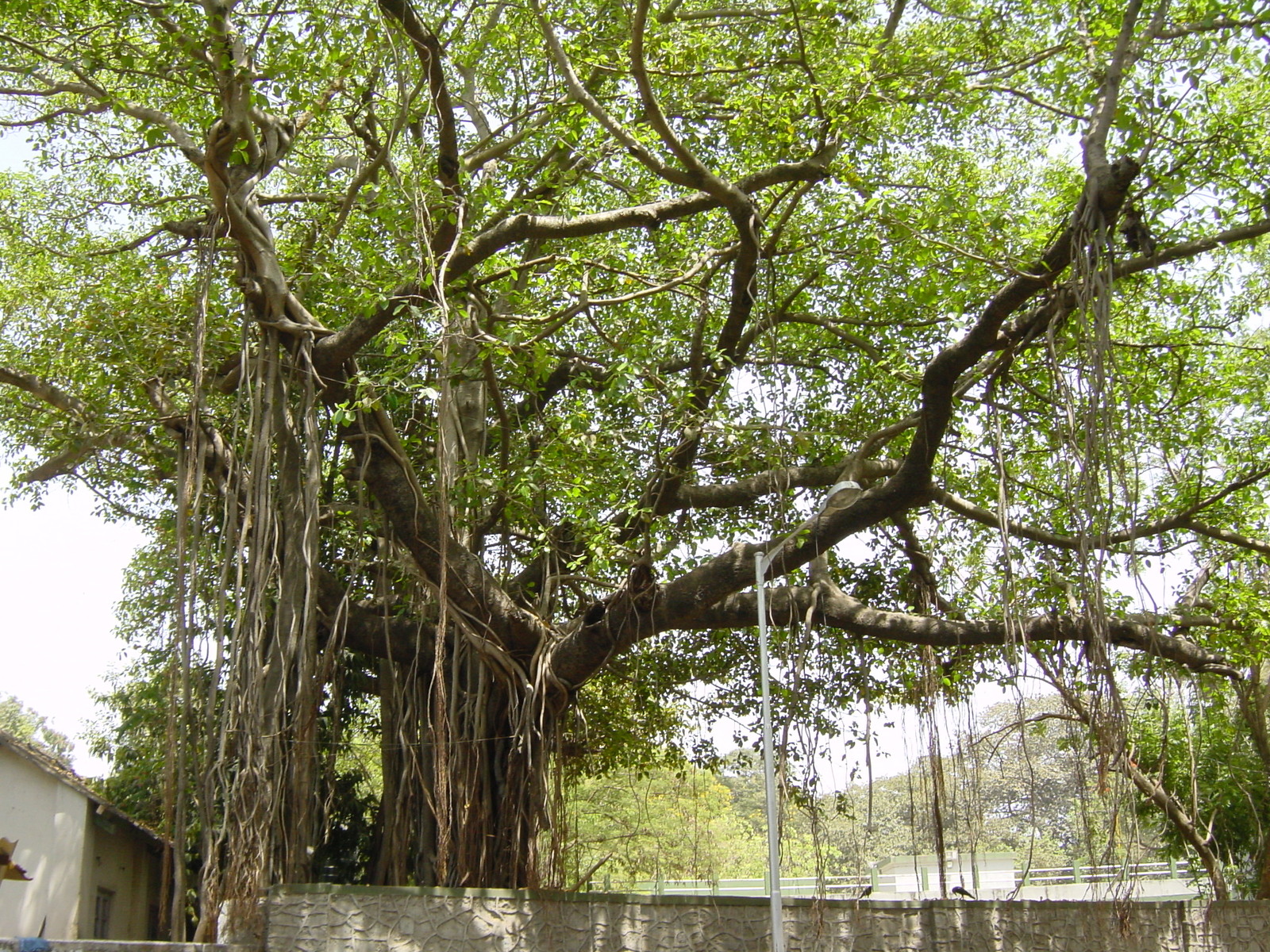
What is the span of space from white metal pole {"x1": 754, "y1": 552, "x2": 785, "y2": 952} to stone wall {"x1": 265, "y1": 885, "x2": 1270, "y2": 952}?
349 millimetres

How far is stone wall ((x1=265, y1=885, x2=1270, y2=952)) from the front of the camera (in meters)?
4.77

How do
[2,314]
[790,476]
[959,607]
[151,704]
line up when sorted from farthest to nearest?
[151,704]
[959,607]
[2,314]
[790,476]

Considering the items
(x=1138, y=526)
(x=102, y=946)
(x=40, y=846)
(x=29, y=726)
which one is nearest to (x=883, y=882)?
(x=1138, y=526)

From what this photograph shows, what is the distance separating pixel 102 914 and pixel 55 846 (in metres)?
1.40

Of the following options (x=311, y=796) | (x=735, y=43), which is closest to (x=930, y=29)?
(x=735, y=43)

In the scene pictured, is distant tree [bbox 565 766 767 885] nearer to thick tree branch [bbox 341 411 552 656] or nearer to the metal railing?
the metal railing

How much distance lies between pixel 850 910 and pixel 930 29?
18.7ft

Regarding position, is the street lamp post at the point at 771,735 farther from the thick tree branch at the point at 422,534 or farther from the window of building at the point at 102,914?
the window of building at the point at 102,914

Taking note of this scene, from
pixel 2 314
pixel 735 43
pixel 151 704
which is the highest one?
pixel 735 43

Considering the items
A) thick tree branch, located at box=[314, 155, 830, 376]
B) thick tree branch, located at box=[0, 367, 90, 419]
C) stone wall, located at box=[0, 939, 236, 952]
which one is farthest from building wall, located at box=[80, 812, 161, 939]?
thick tree branch, located at box=[314, 155, 830, 376]

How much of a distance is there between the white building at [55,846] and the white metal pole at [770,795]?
5.25 metres

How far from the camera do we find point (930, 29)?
294 inches

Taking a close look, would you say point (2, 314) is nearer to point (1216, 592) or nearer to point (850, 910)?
point (850, 910)

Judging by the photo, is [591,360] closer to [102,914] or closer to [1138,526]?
[1138,526]
